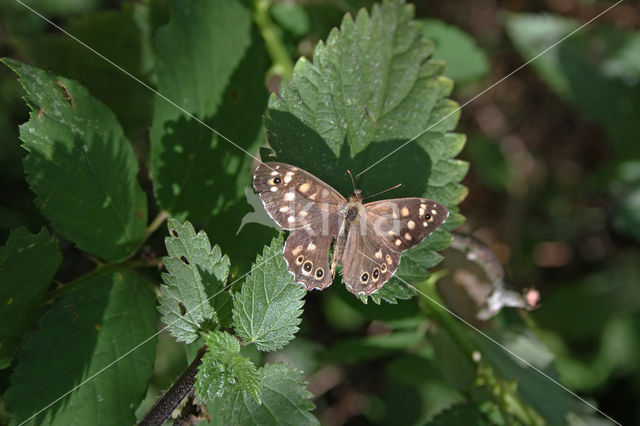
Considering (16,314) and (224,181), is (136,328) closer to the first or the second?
(16,314)

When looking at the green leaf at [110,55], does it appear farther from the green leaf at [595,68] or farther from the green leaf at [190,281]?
the green leaf at [595,68]

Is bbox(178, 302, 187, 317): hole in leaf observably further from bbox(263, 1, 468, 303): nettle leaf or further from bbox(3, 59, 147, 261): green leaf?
bbox(263, 1, 468, 303): nettle leaf

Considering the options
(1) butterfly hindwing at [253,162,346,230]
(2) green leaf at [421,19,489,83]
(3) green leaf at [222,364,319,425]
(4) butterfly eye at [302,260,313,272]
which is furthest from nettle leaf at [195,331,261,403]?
(2) green leaf at [421,19,489,83]

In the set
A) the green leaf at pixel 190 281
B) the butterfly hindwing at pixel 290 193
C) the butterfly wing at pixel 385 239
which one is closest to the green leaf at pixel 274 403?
the green leaf at pixel 190 281

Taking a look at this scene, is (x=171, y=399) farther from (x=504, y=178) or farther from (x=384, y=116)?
(x=504, y=178)

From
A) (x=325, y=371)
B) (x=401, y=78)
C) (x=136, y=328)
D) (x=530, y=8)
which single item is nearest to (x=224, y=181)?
(x=136, y=328)

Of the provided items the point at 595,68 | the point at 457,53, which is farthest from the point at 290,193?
the point at 595,68
